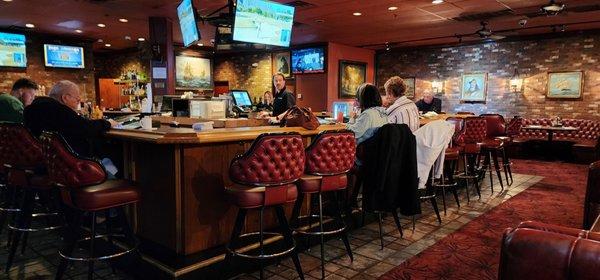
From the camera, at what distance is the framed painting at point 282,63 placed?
41.0 feet

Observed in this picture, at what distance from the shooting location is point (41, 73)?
1032 centimetres

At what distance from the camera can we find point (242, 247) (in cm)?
327

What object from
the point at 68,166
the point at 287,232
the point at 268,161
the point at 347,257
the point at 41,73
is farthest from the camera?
the point at 41,73

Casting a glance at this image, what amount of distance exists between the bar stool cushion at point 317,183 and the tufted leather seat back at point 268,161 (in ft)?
1.07

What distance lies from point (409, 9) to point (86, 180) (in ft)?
20.6

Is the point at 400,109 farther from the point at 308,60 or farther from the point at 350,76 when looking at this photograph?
the point at 350,76

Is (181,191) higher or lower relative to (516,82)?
lower

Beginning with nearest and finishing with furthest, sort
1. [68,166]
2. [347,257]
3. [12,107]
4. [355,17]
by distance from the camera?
1. [68,166]
2. [347,257]
3. [12,107]
4. [355,17]

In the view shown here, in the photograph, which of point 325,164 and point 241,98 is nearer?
point 325,164

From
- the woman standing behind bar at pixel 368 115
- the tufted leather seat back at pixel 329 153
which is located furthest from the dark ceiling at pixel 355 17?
the tufted leather seat back at pixel 329 153

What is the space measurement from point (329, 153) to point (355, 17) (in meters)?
5.55

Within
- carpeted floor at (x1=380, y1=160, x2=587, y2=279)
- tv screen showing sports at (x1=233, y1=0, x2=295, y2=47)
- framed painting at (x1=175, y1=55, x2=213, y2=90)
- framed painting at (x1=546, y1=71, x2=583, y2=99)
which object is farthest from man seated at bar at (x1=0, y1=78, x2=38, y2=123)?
framed painting at (x1=546, y1=71, x2=583, y2=99)

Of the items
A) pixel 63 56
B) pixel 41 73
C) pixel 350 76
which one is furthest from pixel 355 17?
pixel 41 73

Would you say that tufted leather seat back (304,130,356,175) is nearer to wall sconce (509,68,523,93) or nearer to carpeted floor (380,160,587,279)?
carpeted floor (380,160,587,279)
